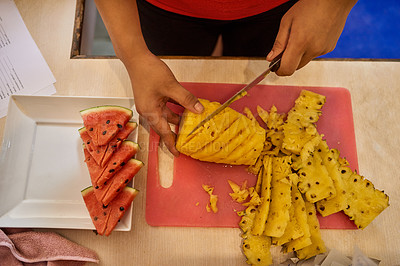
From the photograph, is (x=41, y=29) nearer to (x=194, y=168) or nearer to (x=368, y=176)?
(x=194, y=168)

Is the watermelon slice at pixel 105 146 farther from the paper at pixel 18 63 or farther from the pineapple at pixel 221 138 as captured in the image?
the paper at pixel 18 63

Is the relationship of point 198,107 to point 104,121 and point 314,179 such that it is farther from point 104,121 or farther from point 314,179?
point 314,179

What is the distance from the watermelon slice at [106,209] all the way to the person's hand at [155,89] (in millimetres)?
472

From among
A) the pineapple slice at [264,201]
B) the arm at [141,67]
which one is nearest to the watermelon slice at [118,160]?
the arm at [141,67]

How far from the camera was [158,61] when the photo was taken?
1.64 m

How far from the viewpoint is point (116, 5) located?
1497mm

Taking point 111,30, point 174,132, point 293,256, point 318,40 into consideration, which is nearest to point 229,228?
point 293,256

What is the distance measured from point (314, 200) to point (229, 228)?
0.56 metres

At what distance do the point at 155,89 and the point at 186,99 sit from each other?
0.18 meters

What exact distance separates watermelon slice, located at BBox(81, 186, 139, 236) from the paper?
900 mm

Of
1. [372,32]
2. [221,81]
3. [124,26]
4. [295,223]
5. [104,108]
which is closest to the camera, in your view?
[124,26]

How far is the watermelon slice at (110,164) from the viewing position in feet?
5.67

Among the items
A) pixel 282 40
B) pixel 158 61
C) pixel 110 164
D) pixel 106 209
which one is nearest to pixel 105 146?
pixel 110 164

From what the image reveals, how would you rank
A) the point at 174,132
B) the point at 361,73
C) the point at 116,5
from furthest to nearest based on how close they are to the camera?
the point at 361,73
the point at 174,132
the point at 116,5
